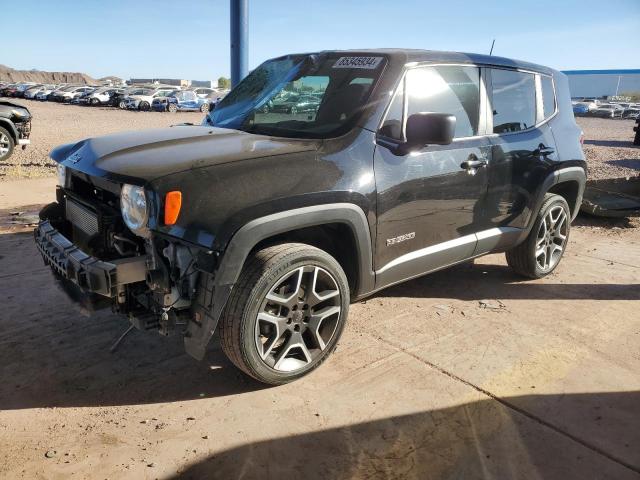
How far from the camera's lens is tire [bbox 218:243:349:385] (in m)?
2.73

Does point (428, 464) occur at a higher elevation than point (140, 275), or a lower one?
lower

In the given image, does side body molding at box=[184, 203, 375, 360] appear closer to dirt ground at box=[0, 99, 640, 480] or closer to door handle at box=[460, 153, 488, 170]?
dirt ground at box=[0, 99, 640, 480]

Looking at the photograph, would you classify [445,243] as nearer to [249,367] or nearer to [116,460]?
[249,367]

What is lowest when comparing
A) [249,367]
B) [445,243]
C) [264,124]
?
[249,367]

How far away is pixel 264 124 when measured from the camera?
3623 millimetres

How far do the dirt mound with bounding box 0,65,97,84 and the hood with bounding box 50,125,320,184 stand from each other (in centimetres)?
10867

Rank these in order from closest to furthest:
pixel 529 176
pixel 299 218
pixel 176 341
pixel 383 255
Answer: pixel 299 218 → pixel 383 255 → pixel 176 341 → pixel 529 176

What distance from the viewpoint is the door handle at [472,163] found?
3668 millimetres

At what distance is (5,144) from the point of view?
33.3ft

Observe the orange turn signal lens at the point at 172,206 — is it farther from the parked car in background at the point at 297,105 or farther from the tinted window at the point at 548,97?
the tinted window at the point at 548,97

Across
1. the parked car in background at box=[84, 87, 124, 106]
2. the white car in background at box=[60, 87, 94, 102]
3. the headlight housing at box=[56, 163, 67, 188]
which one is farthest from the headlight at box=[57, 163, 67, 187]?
the white car in background at box=[60, 87, 94, 102]

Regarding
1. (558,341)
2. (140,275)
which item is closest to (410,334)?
(558,341)

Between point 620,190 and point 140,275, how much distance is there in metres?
8.13

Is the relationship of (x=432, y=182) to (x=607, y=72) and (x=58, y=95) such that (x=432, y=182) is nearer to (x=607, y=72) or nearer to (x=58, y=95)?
(x=58, y=95)
